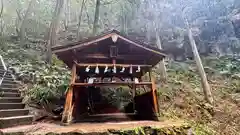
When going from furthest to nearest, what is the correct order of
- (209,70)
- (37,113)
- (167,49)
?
(167,49), (209,70), (37,113)

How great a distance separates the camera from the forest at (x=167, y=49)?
10469mm

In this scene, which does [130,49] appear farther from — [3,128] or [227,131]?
[227,131]

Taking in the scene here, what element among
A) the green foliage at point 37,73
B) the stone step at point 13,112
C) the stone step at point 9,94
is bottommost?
the stone step at point 13,112

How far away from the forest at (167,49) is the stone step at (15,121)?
4.26 ft

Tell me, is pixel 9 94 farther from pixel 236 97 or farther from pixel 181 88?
pixel 236 97

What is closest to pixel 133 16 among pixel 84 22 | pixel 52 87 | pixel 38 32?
pixel 84 22

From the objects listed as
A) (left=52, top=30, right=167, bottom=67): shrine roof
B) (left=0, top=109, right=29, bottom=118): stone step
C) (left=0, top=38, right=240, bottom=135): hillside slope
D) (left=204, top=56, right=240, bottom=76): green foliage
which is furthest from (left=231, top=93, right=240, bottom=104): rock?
(left=0, top=109, right=29, bottom=118): stone step

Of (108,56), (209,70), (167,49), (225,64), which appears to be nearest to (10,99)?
(108,56)

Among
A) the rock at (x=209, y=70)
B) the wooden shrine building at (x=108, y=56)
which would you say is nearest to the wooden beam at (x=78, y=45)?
the wooden shrine building at (x=108, y=56)

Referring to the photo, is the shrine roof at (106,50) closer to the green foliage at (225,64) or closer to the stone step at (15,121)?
the stone step at (15,121)

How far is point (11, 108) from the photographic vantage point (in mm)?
7871

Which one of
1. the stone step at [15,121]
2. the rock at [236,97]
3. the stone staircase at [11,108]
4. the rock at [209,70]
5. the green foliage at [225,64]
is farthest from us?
the rock at [209,70]

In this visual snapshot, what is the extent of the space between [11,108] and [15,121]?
1370 millimetres

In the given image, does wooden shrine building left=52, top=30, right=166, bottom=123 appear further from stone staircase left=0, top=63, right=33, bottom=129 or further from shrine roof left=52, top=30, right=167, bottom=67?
stone staircase left=0, top=63, right=33, bottom=129
